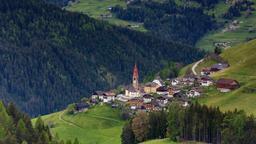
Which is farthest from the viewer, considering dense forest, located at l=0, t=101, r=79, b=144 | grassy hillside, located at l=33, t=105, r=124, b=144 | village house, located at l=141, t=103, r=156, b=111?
village house, located at l=141, t=103, r=156, b=111

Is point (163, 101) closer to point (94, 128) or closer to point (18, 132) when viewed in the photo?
point (94, 128)

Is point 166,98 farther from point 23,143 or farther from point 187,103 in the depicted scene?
point 23,143

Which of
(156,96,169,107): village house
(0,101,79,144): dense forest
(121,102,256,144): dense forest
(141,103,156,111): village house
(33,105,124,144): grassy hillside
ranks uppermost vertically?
(0,101,79,144): dense forest

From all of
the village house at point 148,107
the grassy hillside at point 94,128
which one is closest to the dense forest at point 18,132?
the grassy hillside at point 94,128

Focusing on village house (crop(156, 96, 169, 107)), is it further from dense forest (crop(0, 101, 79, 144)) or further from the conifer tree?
dense forest (crop(0, 101, 79, 144))

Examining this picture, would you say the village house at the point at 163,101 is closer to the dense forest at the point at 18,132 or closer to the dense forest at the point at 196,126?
the dense forest at the point at 196,126

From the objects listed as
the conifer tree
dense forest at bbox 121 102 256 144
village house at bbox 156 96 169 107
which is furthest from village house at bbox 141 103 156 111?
dense forest at bbox 121 102 256 144
